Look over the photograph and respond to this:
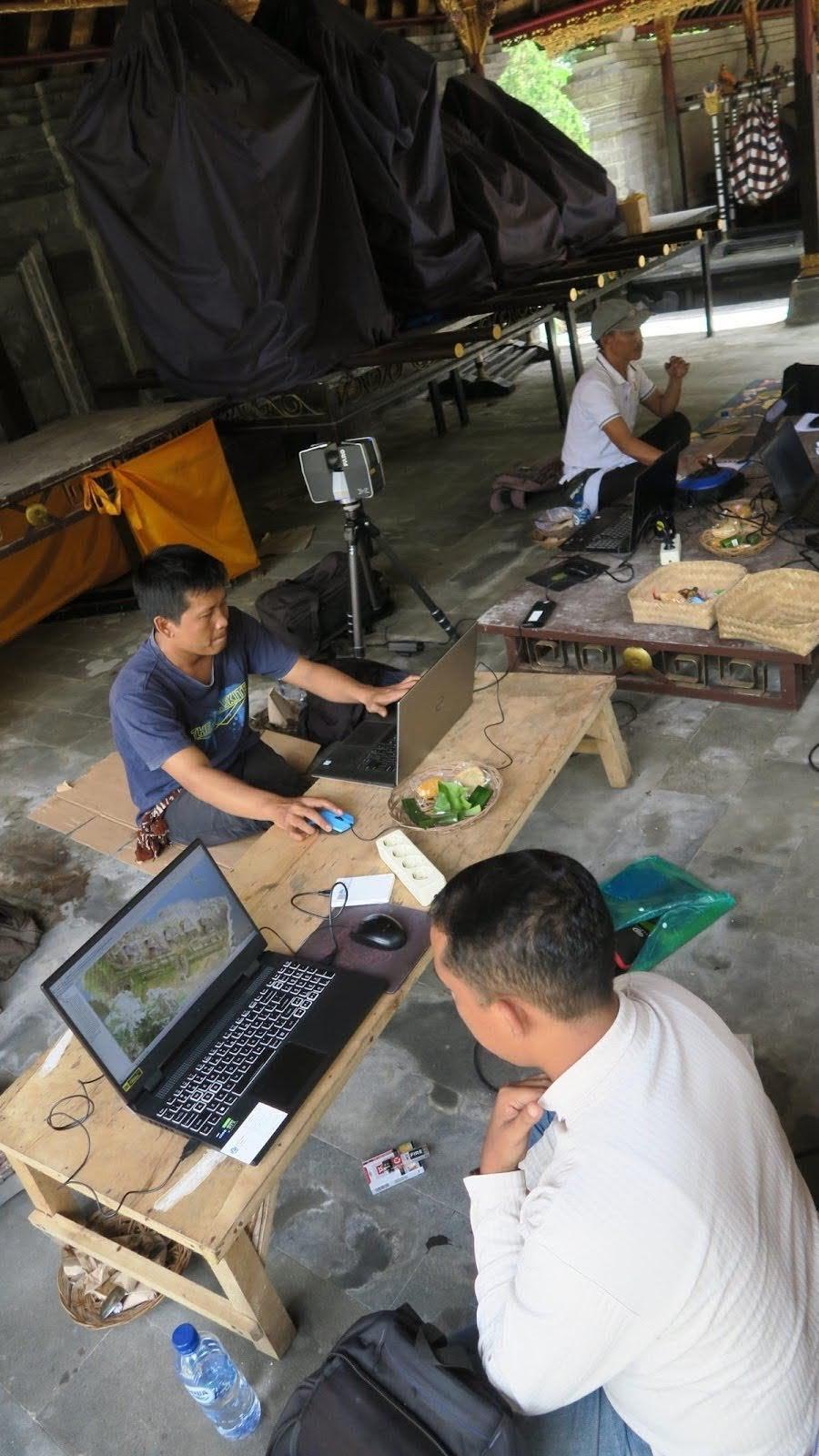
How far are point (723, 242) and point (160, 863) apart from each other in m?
14.4

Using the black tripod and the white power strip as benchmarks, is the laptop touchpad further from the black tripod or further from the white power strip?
the black tripod

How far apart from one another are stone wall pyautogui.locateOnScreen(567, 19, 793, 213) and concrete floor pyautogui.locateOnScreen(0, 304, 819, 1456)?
494 inches

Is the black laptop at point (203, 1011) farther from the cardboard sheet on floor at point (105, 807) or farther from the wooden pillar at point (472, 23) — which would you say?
the wooden pillar at point (472, 23)

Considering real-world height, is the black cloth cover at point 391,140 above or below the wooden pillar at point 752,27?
below

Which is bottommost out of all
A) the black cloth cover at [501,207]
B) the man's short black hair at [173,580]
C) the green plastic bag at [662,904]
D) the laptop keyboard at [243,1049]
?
the green plastic bag at [662,904]

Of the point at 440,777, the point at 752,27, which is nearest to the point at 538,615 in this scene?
the point at 440,777

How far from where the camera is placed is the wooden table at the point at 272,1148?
191 cm

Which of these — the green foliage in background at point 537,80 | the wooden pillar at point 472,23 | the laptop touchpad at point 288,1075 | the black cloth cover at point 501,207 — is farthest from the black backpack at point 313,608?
the green foliage in background at point 537,80

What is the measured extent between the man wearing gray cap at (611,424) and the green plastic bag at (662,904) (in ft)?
8.92

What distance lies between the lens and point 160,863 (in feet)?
11.5

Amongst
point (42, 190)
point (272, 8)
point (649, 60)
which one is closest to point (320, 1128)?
point (272, 8)

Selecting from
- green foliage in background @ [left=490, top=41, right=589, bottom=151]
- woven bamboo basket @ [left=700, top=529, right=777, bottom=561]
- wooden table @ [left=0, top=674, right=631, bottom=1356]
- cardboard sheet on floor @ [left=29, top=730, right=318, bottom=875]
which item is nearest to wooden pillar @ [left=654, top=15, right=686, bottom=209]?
green foliage in background @ [left=490, top=41, right=589, bottom=151]

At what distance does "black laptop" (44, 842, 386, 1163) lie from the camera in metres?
1.96

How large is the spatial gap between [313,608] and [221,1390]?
3.99 meters
